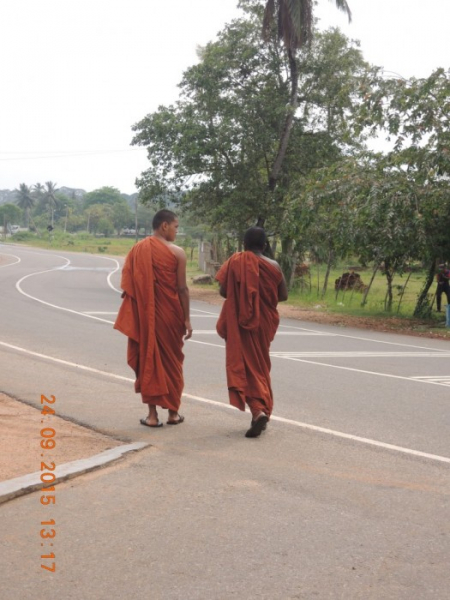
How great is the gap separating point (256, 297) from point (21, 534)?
306cm

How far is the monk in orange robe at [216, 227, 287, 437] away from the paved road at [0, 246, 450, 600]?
34 cm

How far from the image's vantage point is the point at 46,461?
534 centimetres

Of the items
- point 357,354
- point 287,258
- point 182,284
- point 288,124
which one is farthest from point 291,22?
point 182,284

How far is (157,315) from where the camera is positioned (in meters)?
6.55

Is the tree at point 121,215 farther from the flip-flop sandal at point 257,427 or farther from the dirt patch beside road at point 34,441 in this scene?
the flip-flop sandal at point 257,427

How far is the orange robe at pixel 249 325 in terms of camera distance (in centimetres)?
641

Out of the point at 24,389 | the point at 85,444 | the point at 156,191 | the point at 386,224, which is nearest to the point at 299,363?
the point at 24,389

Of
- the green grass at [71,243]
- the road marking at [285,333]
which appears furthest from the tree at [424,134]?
the green grass at [71,243]

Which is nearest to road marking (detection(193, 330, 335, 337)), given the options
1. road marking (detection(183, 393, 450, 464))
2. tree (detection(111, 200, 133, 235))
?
road marking (detection(183, 393, 450, 464))

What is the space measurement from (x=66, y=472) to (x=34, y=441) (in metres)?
1.00

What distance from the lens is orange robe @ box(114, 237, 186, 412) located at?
649 centimetres

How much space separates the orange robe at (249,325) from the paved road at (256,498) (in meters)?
0.40

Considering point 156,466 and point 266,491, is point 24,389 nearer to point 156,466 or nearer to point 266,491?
point 156,466

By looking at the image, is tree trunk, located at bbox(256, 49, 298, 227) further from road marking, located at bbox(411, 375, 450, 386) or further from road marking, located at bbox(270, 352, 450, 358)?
road marking, located at bbox(411, 375, 450, 386)
